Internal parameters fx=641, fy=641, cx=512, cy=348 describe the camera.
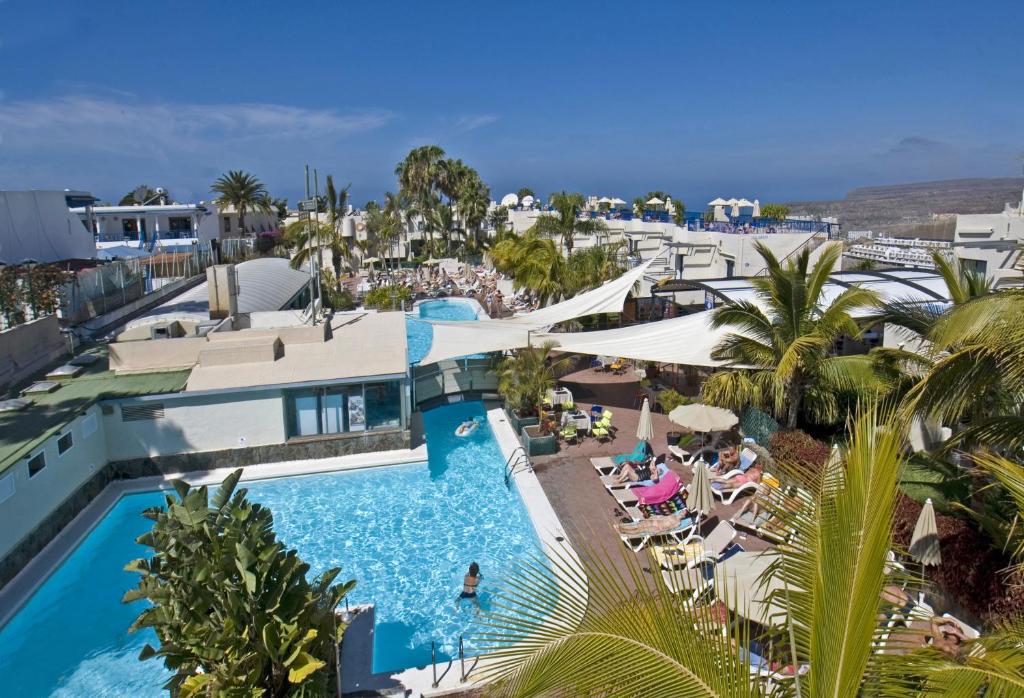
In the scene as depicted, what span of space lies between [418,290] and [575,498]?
25.3m

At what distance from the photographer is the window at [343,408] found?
577 inches

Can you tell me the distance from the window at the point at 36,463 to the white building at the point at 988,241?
21.7 m

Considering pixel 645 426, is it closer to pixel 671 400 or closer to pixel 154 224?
pixel 671 400

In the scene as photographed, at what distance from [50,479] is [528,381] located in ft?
32.8

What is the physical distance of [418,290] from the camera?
118 ft

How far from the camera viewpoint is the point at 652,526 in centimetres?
1067

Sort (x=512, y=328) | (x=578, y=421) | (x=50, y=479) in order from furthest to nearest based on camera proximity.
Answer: (x=512, y=328) → (x=578, y=421) → (x=50, y=479)

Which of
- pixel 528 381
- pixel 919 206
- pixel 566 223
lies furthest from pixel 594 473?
pixel 919 206

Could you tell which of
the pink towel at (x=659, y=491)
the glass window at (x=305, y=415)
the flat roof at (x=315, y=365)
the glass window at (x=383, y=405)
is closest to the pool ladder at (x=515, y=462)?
the pink towel at (x=659, y=491)

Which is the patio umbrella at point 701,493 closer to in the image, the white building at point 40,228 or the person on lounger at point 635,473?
the person on lounger at point 635,473

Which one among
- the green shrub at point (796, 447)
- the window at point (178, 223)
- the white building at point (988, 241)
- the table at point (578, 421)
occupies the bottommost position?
the table at point (578, 421)

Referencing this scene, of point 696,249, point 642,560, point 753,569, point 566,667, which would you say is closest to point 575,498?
point 642,560

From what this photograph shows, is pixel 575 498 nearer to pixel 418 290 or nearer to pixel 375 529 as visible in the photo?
pixel 375 529

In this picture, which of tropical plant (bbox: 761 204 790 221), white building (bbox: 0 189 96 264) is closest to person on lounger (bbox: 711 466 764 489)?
white building (bbox: 0 189 96 264)
